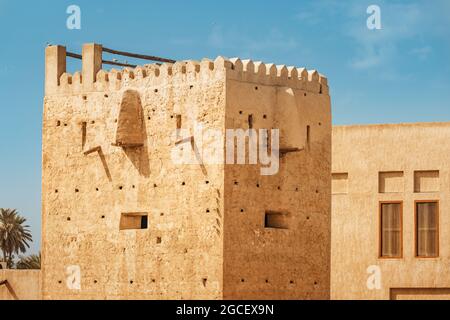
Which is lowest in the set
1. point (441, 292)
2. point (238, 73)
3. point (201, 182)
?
point (441, 292)

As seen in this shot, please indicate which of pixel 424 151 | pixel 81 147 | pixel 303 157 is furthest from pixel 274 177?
pixel 424 151

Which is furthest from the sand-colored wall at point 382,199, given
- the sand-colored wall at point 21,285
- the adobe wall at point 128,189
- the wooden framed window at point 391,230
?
the adobe wall at point 128,189

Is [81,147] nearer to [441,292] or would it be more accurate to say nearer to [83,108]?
[83,108]

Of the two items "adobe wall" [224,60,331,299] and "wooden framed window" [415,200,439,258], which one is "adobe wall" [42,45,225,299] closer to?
"adobe wall" [224,60,331,299]

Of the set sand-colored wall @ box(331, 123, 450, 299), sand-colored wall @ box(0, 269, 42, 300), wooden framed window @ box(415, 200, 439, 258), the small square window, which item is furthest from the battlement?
wooden framed window @ box(415, 200, 439, 258)

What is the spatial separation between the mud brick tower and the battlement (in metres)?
0.03

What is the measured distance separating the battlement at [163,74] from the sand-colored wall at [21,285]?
210 inches

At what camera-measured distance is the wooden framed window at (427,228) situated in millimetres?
32656

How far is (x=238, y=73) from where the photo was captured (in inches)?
1013

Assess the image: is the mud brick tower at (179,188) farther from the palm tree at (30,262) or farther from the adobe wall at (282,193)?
the palm tree at (30,262)

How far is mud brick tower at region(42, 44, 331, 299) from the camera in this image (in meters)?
25.5
